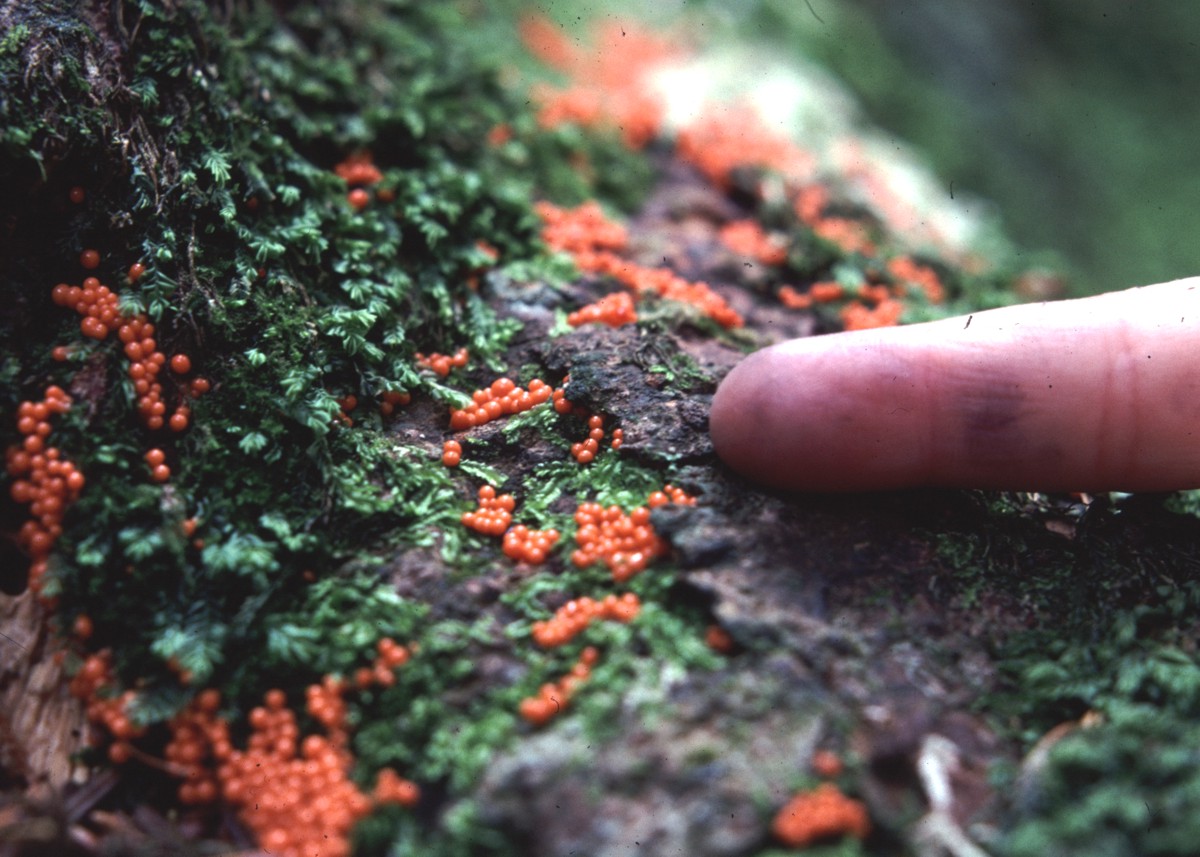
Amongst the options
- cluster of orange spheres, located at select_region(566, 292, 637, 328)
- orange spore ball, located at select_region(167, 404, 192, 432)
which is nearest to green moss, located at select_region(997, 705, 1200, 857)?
cluster of orange spheres, located at select_region(566, 292, 637, 328)

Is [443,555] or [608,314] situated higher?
[608,314]

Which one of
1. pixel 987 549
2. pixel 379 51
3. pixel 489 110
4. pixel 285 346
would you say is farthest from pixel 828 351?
pixel 379 51

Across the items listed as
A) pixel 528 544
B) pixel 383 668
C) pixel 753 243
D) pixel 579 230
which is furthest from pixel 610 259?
pixel 383 668

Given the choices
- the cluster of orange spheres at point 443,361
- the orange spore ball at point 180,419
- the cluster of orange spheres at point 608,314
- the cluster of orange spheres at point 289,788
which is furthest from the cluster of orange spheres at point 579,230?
the cluster of orange spheres at point 289,788

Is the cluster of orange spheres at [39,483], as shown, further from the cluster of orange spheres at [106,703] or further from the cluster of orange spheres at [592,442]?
the cluster of orange spheres at [592,442]

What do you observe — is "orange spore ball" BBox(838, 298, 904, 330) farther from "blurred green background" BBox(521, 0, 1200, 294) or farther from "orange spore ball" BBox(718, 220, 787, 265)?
"blurred green background" BBox(521, 0, 1200, 294)

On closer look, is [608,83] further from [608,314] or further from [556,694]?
[556,694]

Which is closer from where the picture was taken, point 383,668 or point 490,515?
point 383,668
